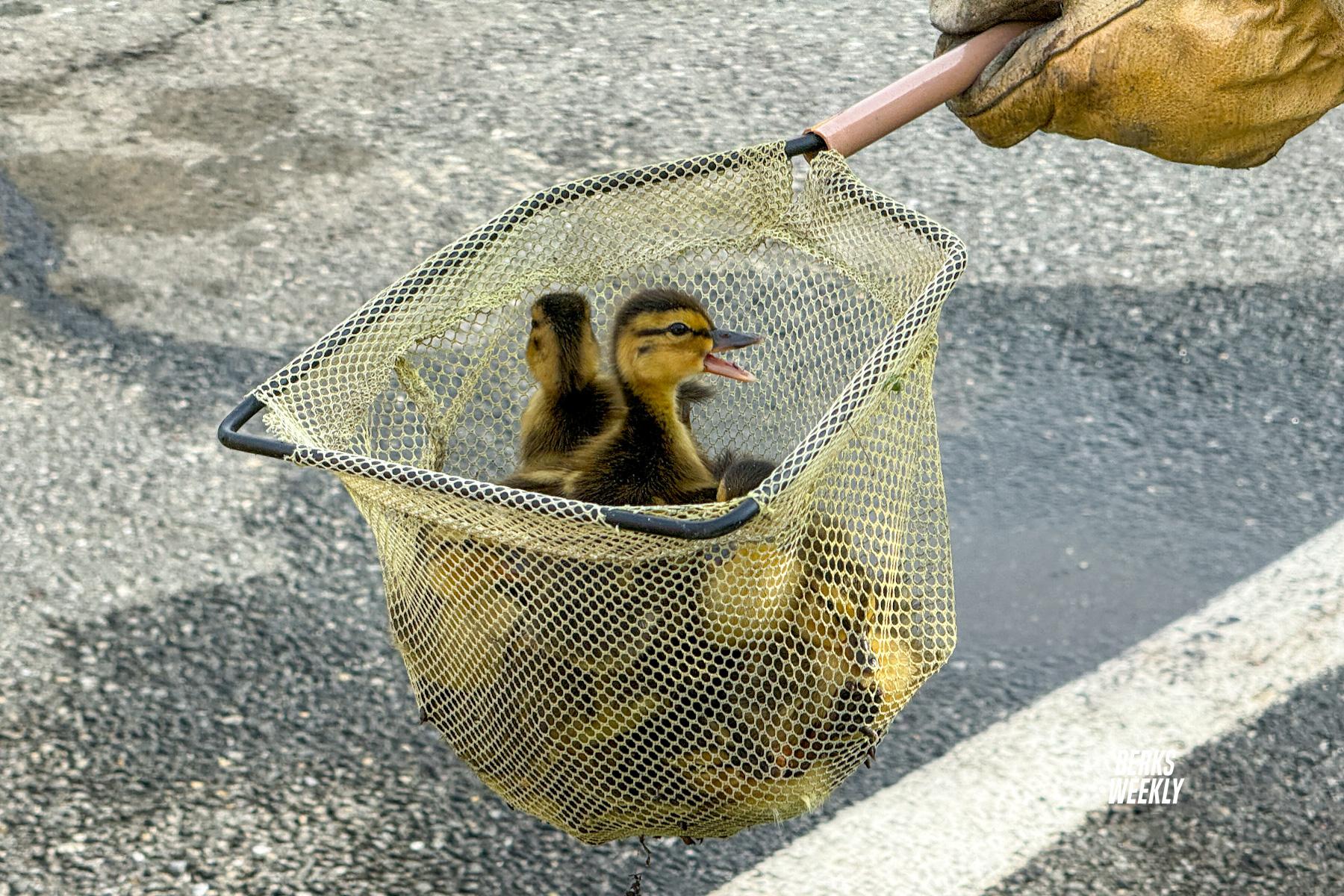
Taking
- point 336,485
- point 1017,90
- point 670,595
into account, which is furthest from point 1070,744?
point 336,485

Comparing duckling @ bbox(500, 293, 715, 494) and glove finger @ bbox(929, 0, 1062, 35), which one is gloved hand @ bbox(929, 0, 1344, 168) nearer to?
glove finger @ bbox(929, 0, 1062, 35)

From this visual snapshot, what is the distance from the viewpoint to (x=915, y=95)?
118 inches

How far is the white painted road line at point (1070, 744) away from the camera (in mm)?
3707

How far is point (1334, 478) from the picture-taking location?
16.5 feet

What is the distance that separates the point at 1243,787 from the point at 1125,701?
364 mm

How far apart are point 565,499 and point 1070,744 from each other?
191cm

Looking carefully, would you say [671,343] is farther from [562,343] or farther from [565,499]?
[565,499]

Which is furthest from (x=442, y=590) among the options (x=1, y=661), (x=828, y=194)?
(x=1, y=661)

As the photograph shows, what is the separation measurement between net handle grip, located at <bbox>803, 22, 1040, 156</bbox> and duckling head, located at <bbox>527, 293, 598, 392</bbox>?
0.66 m

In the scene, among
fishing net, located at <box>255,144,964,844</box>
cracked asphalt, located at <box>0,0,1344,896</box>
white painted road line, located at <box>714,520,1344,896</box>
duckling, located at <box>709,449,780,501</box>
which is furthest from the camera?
cracked asphalt, located at <box>0,0,1344,896</box>

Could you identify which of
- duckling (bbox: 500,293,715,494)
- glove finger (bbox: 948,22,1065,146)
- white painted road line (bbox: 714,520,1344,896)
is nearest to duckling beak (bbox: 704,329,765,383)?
duckling (bbox: 500,293,715,494)

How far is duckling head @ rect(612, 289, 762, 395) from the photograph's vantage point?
3.28m

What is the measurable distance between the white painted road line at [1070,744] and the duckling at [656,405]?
3.26ft

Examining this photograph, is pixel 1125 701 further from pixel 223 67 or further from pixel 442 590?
pixel 223 67
